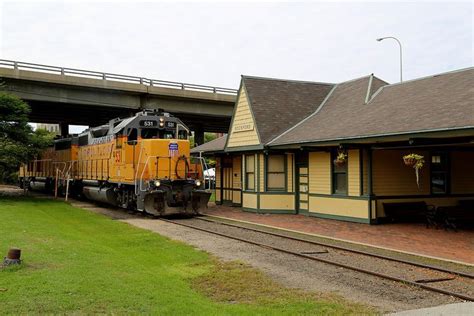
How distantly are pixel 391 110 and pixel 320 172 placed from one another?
3.80 m

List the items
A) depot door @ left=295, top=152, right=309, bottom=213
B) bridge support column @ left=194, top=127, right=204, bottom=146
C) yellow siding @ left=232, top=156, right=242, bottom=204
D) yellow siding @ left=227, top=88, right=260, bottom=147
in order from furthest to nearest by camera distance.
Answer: bridge support column @ left=194, top=127, right=204, bottom=146
yellow siding @ left=232, top=156, right=242, bottom=204
yellow siding @ left=227, top=88, right=260, bottom=147
depot door @ left=295, top=152, right=309, bottom=213

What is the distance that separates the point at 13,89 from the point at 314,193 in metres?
22.4

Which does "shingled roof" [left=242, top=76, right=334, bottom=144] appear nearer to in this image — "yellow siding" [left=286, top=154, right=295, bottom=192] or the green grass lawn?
"yellow siding" [left=286, top=154, right=295, bottom=192]

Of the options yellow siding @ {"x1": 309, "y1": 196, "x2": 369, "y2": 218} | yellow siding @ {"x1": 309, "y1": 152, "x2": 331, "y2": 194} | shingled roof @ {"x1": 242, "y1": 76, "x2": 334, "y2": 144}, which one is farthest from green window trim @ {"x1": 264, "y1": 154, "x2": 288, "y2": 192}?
yellow siding @ {"x1": 309, "y1": 196, "x2": 369, "y2": 218}

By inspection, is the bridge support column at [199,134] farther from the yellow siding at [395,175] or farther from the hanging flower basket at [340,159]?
the yellow siding at [395,175]

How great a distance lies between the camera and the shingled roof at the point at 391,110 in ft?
44.4

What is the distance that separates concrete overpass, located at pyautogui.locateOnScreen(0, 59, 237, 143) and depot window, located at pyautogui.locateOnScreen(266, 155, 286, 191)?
1867cm

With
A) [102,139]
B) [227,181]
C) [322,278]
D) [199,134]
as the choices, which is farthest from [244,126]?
[199,134]

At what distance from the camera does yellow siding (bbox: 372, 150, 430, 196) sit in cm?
1689

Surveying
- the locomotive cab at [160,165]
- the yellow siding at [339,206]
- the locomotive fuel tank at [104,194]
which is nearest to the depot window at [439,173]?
the yellow siding at [339,206]

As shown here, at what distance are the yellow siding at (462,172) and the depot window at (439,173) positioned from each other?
0.29 m

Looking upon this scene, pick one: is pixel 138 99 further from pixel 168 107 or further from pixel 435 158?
pixel 435 158

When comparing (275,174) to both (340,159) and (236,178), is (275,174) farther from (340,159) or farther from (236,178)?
(340,159)

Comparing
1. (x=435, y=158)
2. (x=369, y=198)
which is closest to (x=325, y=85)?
(x=435, y=158)
